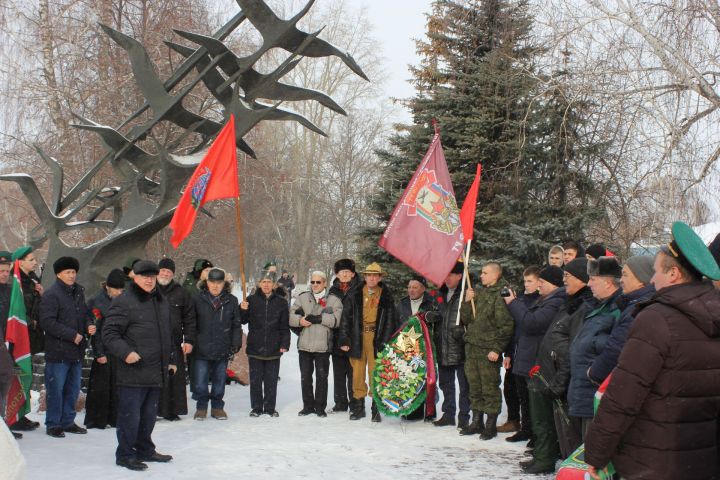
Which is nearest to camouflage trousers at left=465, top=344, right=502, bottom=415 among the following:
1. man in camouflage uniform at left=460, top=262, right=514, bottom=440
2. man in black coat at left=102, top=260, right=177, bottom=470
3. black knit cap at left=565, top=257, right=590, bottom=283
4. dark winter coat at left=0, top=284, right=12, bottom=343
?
man in camouflage uniform at left=460, top=262, right=514, bottom=440

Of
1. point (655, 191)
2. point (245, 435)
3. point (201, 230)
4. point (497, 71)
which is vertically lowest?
point (245, 435)

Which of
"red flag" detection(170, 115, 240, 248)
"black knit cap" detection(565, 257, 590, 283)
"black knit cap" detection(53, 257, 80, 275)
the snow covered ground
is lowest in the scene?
the snow covered ground

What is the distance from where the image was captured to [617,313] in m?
5.27

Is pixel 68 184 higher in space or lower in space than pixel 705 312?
higher

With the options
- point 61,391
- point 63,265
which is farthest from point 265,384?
point 63,265

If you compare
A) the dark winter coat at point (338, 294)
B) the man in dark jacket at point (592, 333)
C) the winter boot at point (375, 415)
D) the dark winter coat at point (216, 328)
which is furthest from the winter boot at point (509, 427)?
the dark winter coat at point (216, 328)

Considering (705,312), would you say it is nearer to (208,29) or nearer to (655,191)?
(655,191)

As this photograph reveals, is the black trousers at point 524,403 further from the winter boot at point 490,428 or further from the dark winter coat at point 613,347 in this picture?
the dark winter coat at point 613,347

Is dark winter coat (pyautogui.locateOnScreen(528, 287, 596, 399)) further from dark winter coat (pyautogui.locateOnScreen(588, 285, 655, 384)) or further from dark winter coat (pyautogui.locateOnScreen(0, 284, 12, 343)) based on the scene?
dark winter coat (pyautogui.locateOnScreen(0, 284, 12, 343))

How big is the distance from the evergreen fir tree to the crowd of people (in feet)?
18.2

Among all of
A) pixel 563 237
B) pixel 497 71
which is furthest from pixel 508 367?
pixel 497 71

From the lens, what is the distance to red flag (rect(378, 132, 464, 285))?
7973 mm

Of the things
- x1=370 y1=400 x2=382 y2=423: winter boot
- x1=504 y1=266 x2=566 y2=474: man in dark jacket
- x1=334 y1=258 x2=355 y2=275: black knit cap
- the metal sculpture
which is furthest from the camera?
the metal sculpture

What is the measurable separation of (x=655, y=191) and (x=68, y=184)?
1363 cm
